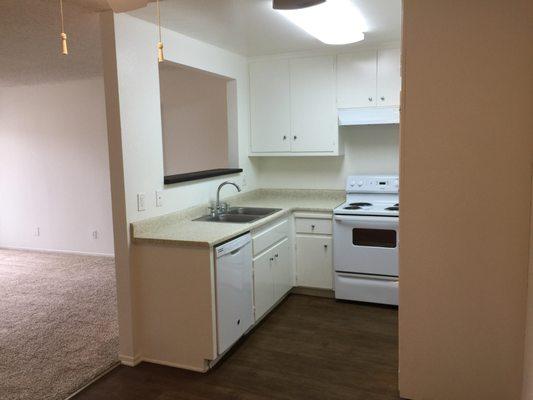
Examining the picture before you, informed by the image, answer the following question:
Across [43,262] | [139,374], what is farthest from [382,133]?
[43,262]

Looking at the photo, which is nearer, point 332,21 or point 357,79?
point 332,21

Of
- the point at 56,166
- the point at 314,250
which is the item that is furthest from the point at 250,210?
the point at 56,166

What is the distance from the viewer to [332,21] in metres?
3.20

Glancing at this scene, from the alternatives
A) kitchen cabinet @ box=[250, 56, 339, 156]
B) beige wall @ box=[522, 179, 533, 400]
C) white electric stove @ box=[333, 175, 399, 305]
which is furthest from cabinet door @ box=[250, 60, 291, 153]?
beige wall @ box=[522, 179, 533, 400]

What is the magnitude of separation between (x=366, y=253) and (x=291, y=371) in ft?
4.54

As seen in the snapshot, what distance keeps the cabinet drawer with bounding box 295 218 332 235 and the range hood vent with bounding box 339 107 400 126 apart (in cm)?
94

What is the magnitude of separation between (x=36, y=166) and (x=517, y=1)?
18.6 ft

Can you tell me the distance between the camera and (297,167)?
4.80 meters

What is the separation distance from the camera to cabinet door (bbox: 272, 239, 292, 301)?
3870 mm

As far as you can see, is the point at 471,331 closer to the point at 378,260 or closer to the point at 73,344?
the point at 378,260

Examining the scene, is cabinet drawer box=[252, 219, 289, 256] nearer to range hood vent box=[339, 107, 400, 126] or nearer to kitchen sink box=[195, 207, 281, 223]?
kitchen sink box=[195, 207, 281, 223]

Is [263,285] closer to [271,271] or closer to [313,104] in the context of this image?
[271,271]

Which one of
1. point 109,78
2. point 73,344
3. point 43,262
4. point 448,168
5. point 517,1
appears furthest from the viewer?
point 43,262

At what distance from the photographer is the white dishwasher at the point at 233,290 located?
2910mm
